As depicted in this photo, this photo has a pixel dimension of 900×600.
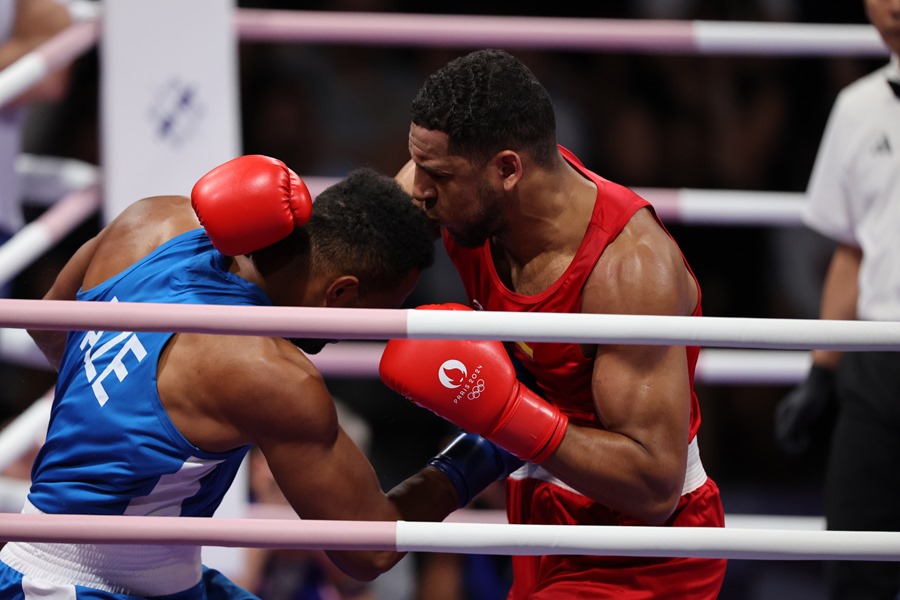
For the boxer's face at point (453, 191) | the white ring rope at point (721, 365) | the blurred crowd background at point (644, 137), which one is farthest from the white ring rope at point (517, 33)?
the blurred crowd background at point (644, 137)

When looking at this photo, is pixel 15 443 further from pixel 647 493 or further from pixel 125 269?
pixel 647 493

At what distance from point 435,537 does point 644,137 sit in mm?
2993

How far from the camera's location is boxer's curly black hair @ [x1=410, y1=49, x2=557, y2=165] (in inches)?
67.2

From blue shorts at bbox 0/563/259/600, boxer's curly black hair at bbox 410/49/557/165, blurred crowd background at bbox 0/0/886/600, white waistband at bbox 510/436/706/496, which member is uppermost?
boxer's curly black hair at bbox 410/49/557/165

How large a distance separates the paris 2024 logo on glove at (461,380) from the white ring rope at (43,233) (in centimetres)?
99

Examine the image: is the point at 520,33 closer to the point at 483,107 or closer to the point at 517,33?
the point at 517,33

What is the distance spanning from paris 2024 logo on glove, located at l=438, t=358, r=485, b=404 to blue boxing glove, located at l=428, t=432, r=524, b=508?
25cm

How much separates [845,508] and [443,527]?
4.08ft

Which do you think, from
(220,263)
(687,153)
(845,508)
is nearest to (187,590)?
(220,263)

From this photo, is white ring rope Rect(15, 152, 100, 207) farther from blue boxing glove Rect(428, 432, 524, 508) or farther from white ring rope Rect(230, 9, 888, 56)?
blue boxing glove Rect(428, 432, 524, 508)

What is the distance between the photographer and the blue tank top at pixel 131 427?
1.59m

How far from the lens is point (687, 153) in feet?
13.8

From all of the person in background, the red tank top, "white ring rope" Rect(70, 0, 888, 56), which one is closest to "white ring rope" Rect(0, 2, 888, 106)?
"white ring rope" Rect(70, 0, 888, 56)

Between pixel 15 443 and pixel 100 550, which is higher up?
pixel 100 550
